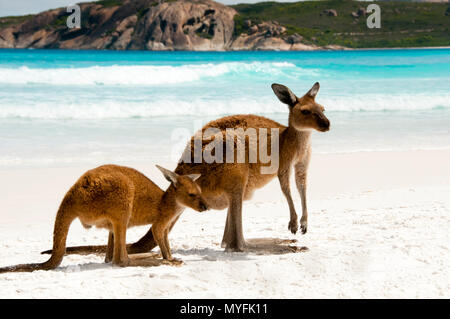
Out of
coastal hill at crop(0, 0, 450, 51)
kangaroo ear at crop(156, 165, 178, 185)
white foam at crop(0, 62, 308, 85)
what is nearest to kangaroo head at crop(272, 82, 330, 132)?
kangaroo ear at crop(156, 165, 178, 185)

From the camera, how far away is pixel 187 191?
3309 mm

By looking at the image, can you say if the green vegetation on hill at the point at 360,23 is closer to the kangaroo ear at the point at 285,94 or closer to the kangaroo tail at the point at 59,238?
the kangaroo ear at the point at 285,94

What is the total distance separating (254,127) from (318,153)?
5.56 metres

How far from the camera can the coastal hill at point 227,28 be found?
7144 cm

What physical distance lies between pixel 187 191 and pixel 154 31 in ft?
242

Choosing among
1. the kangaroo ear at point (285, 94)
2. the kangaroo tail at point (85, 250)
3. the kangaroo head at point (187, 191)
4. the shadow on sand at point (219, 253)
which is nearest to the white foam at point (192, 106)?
the kangaroo tail at point (85, 250)

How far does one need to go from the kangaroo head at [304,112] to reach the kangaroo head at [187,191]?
709 mm

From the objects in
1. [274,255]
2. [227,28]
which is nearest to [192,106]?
[274,255]

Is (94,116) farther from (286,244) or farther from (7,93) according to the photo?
(286,244)

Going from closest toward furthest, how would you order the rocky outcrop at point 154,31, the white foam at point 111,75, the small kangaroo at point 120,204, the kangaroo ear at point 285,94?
the small kangaroo at point 120,204 < the kangaroo ear at point 285,94 < the white foam at point 111,75 < the rocky outcrop at point 154,31

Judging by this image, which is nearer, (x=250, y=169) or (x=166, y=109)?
(x=250, y=169)

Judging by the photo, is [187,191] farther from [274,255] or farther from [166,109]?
[166,109]

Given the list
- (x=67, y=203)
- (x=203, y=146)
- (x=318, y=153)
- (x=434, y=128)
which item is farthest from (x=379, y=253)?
(x=434, y=128)

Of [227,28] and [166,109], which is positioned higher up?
[227,28]
